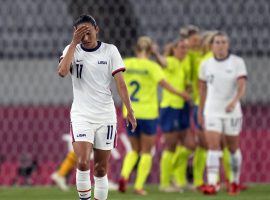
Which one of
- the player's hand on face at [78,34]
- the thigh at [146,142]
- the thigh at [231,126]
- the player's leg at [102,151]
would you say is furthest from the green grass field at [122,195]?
the player's hand on face at [78,34]

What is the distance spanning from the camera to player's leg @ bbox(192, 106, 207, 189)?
43.9 ft

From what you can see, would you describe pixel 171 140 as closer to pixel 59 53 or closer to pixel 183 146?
pixel 183 146

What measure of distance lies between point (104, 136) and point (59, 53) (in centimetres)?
715

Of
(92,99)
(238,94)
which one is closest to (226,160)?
(238,94)

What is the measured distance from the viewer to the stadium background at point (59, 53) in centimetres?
1407

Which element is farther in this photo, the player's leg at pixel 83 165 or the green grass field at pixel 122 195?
the green grass field at pixel 122 195

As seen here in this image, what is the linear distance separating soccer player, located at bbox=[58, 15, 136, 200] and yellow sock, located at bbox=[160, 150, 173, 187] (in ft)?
15.4

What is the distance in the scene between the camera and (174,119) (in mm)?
13383

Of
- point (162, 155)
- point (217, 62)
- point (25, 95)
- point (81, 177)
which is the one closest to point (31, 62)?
point (25, 95)

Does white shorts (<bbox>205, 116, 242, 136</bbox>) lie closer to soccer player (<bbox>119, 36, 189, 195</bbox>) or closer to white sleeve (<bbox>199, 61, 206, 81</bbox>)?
white sleeve (<bbox>199, 61, 206, 81</bbox>)

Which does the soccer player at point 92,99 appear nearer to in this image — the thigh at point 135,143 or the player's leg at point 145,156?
the player's leg at point 145,156

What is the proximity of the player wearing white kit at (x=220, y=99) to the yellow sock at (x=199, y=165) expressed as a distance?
98 centimetres

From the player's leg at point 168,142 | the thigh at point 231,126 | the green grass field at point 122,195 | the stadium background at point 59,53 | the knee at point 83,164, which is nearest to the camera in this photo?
the knee at point 83,164

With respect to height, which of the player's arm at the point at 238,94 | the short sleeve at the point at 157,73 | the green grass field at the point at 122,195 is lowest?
the green grass field at the point at 122,195
